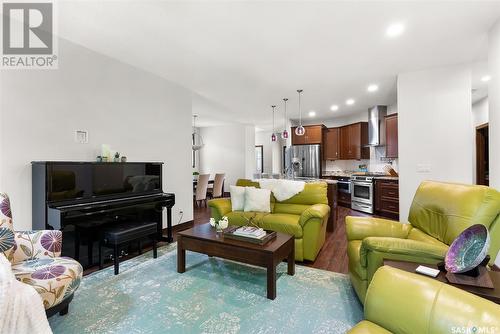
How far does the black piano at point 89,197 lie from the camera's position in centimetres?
240

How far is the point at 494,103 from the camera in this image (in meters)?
2.49

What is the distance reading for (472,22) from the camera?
2.48 metres

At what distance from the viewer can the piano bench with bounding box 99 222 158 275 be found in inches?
101

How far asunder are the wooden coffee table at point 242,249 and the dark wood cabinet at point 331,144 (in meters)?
5.07

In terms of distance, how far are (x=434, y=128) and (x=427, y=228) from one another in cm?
219

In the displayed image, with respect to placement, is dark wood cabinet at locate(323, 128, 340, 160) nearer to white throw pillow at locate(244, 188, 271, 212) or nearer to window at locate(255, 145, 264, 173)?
window at locate(255, 145, 264, 173)

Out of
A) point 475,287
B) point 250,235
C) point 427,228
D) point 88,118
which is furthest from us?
point 88,118

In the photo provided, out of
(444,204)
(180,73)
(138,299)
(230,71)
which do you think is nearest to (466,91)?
(444,204)

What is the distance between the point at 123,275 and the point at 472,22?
4522 mm

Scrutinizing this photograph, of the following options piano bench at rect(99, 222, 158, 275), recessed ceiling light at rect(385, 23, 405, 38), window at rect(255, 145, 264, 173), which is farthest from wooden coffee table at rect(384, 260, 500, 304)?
window at rect(255, 145, 264, 173)

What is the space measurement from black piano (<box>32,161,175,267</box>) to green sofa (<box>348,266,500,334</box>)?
8.72 ft

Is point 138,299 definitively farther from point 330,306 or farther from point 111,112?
point 111,112

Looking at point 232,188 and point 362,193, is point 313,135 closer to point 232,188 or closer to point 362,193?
point 362,193

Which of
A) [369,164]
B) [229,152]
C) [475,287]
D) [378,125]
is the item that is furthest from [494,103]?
[229,152]
